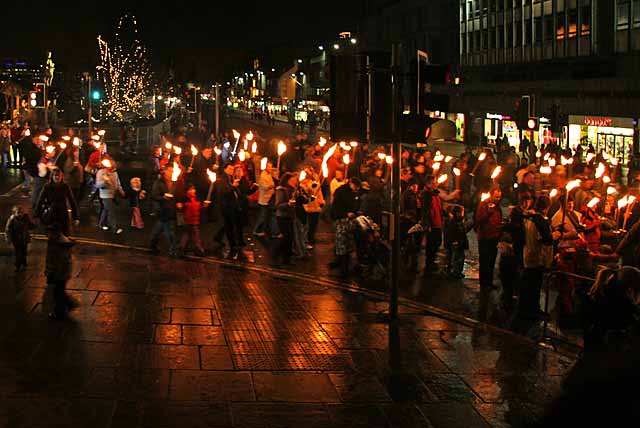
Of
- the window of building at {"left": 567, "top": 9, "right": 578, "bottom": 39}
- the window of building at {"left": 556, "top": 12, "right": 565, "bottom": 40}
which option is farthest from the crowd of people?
the window of building at {"left": 556, "top": 12, "right": 565, "bottom": 40}

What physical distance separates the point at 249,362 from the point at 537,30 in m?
54.2

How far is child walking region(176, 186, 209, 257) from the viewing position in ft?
53.6

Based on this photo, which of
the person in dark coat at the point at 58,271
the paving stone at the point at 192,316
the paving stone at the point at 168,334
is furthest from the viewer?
the paving stone at the point at 192,316

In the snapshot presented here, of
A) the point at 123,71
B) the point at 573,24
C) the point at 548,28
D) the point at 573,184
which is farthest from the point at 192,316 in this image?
the point at 123,71

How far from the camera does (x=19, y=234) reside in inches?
544

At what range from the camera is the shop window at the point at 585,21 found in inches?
2055

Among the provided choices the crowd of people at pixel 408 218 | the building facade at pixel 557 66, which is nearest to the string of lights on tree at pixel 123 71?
the building facade at pixel 557 66

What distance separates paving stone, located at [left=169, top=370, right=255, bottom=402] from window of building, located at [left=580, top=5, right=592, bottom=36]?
47.1 meters

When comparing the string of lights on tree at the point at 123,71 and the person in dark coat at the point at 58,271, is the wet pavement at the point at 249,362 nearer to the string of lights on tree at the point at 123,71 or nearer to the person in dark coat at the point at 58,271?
the person in dark coat at the point at 58,271

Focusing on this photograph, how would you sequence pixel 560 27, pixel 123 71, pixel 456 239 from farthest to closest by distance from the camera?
pixel 123 71 → pixel 560 27 → pixel 456 239

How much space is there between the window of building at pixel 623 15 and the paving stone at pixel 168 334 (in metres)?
41.1

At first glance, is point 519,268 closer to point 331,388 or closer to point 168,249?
point 331,388

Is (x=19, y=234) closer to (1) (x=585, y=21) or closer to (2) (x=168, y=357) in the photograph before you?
(2) (x=168, y=357)

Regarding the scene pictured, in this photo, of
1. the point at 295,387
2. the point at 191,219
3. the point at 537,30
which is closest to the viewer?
the point at 295,387
